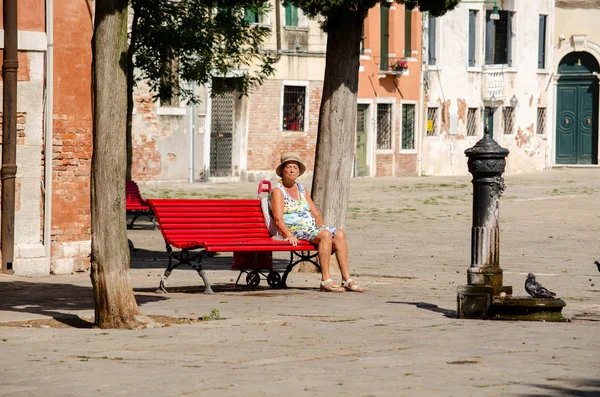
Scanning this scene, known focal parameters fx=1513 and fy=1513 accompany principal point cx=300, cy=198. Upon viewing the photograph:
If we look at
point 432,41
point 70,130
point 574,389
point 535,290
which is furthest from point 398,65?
point 574,389

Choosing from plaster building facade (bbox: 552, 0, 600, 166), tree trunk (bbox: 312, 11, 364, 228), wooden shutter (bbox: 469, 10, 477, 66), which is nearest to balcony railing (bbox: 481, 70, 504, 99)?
wooden shutter (bbox: 469, 10, 477, 66)

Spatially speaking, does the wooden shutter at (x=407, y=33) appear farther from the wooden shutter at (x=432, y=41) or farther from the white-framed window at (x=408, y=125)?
the white-framed window at (x=408, y=125)

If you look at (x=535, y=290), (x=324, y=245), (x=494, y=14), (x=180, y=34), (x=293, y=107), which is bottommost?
(x=535, y=290)

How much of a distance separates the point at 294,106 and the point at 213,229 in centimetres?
2814

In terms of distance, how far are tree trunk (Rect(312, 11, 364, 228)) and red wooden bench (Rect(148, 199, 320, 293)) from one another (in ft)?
3.68

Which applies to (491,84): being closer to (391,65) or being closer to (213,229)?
(391,65)

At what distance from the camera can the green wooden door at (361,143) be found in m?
44.5

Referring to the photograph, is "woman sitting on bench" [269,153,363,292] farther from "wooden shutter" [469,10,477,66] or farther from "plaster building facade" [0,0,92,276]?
"wooden shutter" [469,10,477,66]

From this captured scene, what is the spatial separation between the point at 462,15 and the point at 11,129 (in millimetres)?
34108

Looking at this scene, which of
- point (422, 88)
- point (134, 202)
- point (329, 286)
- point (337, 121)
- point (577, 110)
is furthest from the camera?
point (577, 110)

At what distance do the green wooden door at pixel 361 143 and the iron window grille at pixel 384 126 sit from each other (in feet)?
2.87

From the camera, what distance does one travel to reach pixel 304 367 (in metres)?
8.63

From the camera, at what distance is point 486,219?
11.6m

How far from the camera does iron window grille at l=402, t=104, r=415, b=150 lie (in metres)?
46.6
